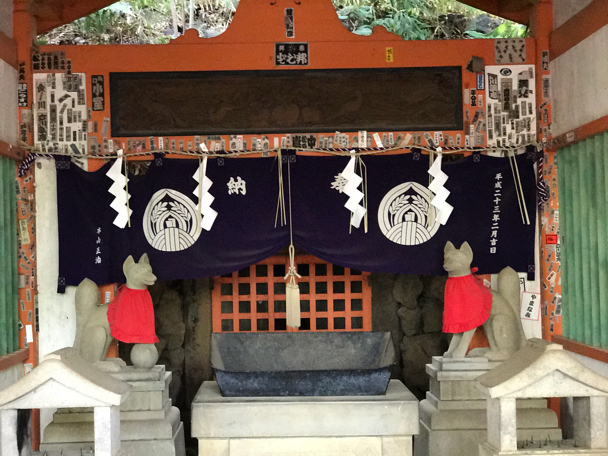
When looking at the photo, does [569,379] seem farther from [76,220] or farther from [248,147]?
[76,220]

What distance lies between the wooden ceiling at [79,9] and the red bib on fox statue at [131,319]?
306cm

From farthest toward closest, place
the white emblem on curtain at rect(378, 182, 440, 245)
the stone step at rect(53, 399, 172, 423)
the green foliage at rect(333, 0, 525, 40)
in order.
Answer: the green foliage at rect(333, 0, 525, 40) < the white emblem on curtain at rect(378, 182, 440, 245) < the stone step at rect(53, 399, 172, 423)

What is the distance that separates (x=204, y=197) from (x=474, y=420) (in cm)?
330

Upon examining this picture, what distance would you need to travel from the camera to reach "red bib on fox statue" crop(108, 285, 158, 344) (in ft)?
20.9

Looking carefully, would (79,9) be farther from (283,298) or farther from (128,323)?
(283,298)

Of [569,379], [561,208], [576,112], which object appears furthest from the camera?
[561,208]

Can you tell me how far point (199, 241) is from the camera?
6.81 meters

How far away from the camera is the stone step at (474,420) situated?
20.4 feet

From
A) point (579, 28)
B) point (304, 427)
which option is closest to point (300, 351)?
point (304, 427)

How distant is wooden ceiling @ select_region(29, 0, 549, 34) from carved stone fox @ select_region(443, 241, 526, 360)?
2.71m

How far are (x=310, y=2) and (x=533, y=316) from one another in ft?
12.8

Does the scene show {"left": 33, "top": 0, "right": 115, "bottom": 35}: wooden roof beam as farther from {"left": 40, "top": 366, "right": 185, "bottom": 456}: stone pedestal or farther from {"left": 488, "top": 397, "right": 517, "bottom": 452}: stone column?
{"left": 488, "top": 397, "right": 517, "bottom": 452}: stone column

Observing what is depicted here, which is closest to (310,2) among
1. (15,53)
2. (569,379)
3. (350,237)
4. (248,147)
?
(248,147)

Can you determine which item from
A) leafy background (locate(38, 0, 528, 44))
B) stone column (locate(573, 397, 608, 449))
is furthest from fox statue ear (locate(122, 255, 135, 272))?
leafy background (locate(38, 0, 528, 44))
